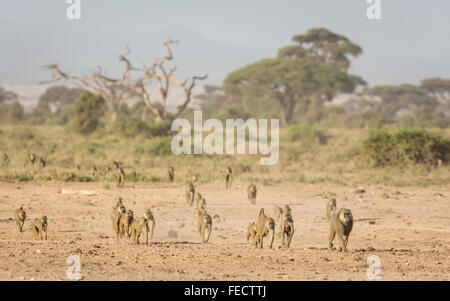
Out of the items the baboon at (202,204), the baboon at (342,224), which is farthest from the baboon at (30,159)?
the baboon at (342,224)

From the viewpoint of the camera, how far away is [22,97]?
490ft

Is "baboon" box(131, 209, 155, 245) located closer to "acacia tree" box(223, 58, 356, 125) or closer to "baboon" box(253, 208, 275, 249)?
"baboon" box(253, 208, 275, 249)

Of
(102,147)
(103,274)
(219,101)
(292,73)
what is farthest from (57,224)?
(219,101)

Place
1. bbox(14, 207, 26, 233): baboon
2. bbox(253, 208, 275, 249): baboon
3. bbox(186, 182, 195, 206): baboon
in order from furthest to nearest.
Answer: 1. bbox(186, 182, 195, 206): baboon
2. bbox(14, 207, 26, 233): baboon
3. bbox(253, 208, 275, 249): baboon

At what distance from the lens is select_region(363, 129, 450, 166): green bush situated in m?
25.2

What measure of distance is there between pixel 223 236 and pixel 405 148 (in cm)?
1446

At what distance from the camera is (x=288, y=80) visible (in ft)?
184

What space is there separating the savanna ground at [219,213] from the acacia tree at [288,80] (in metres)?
24.7

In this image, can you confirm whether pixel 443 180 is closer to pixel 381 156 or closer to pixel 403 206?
pixel 381 156

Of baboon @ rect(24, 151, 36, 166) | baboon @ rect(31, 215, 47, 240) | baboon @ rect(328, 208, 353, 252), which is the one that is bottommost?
baboon @ rect(31, 215, 47, 240)

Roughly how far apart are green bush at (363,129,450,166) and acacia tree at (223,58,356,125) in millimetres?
29663

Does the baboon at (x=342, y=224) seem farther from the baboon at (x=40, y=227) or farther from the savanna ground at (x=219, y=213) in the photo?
the baboon at (x=40, y=227)

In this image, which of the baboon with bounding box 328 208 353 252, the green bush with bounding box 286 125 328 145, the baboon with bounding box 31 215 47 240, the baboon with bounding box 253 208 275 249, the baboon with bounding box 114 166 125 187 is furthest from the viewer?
the green bush with bounding box 286 125 328 145

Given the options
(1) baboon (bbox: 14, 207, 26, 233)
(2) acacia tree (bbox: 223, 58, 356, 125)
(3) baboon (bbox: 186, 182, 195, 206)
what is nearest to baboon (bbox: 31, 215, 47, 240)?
(1) baboon (bbox: 14, 207, 26, 233)
